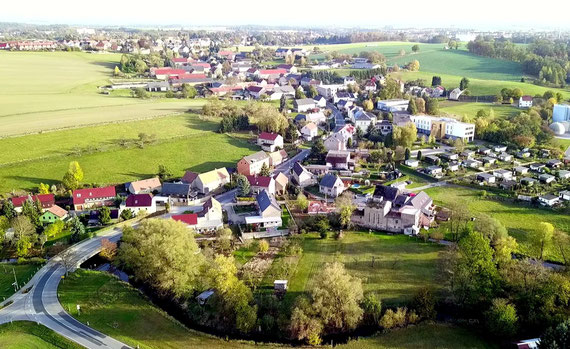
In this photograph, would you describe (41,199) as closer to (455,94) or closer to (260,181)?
(260,181)

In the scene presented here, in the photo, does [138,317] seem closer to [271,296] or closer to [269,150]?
[271,296]

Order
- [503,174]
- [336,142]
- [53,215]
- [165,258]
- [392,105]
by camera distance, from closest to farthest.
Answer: [165,258]
[53,215]
[503,174]
[336,142]
[392,105]

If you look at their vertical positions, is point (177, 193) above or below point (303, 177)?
below

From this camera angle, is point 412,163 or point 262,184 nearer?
point 262,184

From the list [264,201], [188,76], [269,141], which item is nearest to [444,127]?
[269,141]

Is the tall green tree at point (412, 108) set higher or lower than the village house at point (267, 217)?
higher

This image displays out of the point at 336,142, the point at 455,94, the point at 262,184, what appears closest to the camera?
the point at 262,184

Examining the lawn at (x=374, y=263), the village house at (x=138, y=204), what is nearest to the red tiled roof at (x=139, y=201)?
the village house at (x=138, y=204)

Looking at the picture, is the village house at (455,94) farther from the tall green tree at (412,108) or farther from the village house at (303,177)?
the village house at (303,177)
